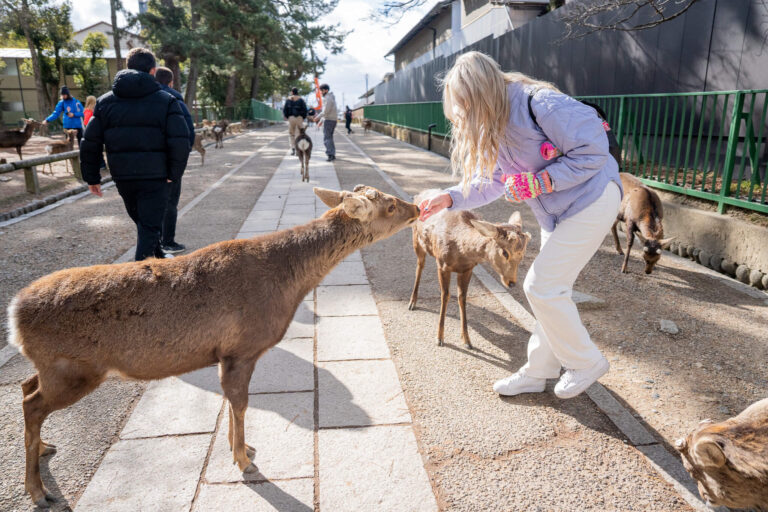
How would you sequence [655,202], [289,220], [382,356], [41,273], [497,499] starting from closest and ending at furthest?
[497,499] < [382,356] < [41,273] < [655,202] < [289,220]

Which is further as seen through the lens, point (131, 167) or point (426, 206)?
point (131, 167)

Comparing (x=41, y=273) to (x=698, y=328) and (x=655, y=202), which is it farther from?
(x=655, y=202)

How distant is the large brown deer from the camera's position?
2424 millimetres

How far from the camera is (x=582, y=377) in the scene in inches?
123

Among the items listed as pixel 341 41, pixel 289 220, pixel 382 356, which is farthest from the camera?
pixel 341 41

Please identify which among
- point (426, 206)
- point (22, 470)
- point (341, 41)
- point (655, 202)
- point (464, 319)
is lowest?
point (22, 470)

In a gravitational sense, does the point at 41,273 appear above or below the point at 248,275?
below

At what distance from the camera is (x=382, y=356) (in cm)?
411

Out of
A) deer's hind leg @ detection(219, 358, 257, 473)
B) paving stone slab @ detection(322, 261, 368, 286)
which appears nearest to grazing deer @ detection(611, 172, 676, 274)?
paving stone slab @ detection(322, 261, 368, 286)

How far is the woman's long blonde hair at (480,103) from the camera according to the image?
9.07 ft

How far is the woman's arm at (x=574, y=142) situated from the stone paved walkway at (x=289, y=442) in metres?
1.82

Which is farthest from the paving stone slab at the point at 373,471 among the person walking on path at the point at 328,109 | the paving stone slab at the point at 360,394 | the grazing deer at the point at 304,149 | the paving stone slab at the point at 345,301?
the person walking on path at the point at 328,109

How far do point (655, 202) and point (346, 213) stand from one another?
524cm

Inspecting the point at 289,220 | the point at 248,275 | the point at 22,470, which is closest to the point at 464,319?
the point at 248,275
